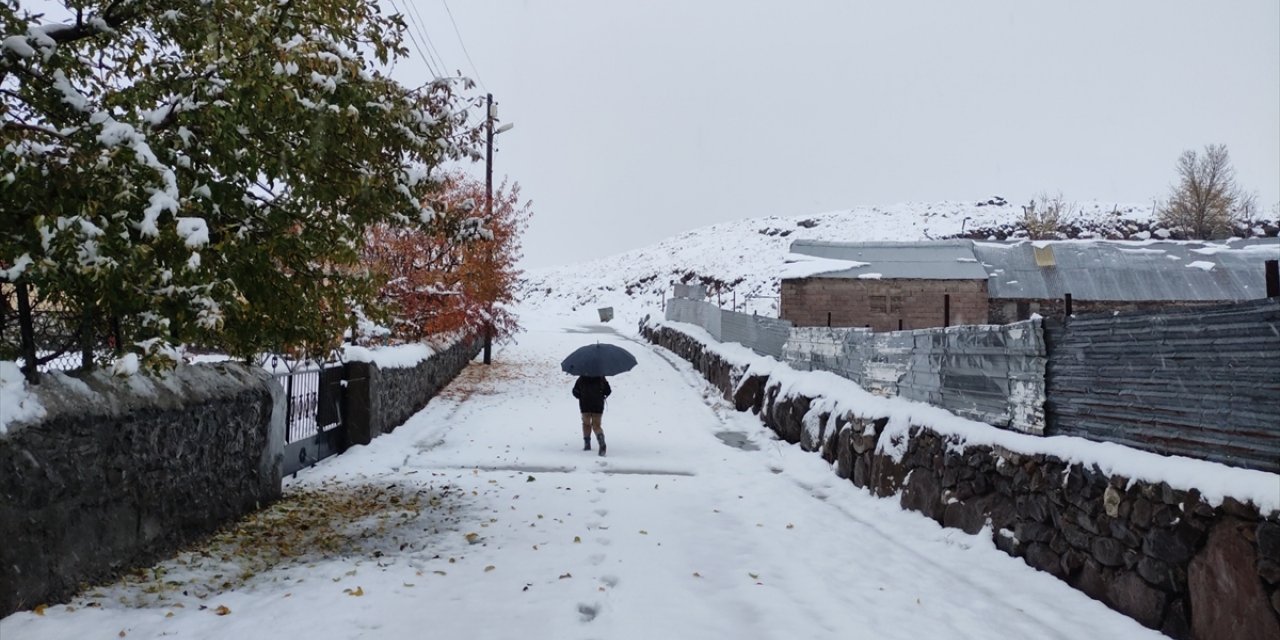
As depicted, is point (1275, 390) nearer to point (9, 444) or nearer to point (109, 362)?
point (9, 444)

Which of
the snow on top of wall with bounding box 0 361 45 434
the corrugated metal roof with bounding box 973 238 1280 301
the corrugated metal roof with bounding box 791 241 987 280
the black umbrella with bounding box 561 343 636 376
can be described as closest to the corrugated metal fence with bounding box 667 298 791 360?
the black umbrella with bounding box 561 343 636 376

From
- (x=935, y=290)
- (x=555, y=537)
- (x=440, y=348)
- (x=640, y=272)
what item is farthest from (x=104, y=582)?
(x=640, y=272)

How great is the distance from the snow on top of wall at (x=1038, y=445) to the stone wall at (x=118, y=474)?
739 centimetres

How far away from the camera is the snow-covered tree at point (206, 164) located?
192 inches

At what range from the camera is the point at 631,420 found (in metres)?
15.6

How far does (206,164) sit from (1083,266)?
42756 millimetres

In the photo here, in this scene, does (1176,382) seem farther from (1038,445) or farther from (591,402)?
(591,402)

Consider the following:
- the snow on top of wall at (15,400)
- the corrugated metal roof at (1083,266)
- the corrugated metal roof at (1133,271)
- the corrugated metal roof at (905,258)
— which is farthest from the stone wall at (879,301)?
the snow on top of wall at (15,400)

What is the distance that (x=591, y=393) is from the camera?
12.2 m

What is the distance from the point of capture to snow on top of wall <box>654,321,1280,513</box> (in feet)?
14.5

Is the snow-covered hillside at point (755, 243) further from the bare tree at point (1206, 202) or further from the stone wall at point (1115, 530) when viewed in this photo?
the stone wall at point (1115, 530)

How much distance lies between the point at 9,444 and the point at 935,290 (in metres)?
37.6

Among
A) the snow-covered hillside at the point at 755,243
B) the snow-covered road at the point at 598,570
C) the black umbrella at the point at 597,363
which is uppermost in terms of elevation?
the snow-covered hillside at the point at 755,243

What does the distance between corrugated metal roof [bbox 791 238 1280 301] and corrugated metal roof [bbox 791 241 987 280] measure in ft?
0.17
